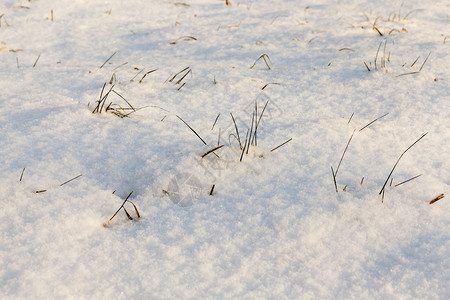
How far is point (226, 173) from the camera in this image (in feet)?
5.00

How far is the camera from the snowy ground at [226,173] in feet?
3.67

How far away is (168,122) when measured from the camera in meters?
1.86

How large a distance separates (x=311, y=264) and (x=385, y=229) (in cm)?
30

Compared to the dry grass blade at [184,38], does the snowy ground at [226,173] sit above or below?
below

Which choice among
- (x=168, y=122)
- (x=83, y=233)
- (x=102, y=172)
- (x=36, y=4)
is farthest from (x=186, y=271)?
(x=36, y=4)

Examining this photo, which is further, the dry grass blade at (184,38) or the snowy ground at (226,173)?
the dry grass blade at (184,38)

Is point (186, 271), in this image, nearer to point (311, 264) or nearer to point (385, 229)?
point (311, 264)

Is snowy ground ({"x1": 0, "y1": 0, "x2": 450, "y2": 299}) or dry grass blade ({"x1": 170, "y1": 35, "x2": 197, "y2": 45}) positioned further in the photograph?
dry grass blade ({"x1": 170, "y1": 35, "x2": 197, "y2": 45})

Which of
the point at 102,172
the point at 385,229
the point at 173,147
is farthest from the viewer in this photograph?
the point at 173,147

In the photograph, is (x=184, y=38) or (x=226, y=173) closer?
(x=226, y=173)

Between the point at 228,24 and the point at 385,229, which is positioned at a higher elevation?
the point at 228,24

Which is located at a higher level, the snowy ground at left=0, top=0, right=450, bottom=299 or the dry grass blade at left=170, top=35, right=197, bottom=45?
the dry grass blade at left=170, top=35, right=197, bottom=45

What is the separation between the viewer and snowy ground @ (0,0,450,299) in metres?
1.12

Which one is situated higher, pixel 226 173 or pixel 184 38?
pixel 184 38
